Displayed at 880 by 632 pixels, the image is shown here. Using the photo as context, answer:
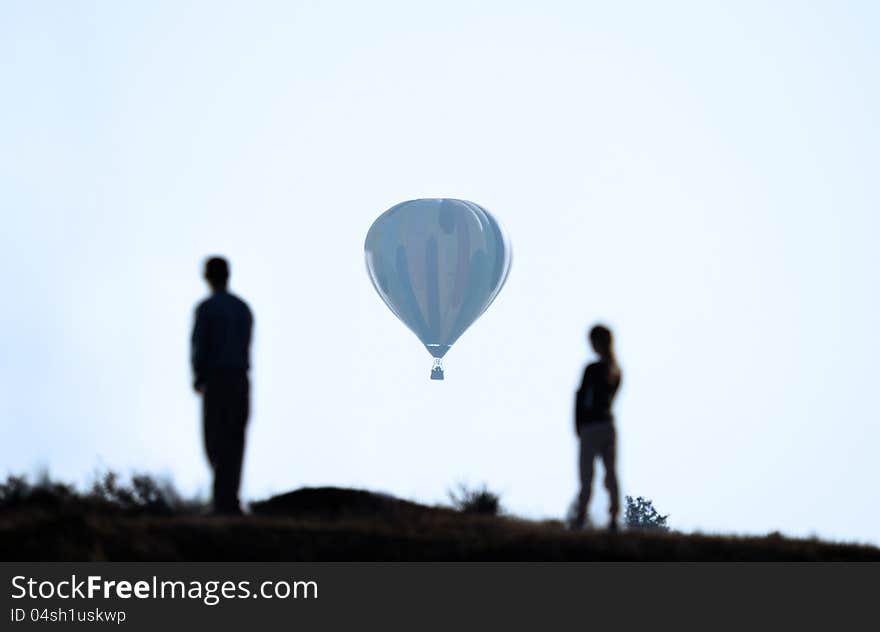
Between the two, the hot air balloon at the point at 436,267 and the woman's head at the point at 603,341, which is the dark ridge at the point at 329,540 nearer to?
the woman's head at the point at 603,341

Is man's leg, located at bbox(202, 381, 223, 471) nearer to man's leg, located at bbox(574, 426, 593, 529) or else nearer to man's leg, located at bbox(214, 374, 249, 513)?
man's leg, located at bbox(214, 374, 249, 513)

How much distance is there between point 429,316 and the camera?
246 ft

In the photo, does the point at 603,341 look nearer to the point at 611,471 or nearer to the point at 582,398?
the point at 582,398

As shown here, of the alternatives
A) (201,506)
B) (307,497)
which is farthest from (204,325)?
(307,497)

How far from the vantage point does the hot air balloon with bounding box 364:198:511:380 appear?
74.0 meters

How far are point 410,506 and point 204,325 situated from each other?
16.2 feet

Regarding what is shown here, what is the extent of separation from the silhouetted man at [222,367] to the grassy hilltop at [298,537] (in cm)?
93

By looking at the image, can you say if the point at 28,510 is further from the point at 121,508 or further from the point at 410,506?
the point at 410,506

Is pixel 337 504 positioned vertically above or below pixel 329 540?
above

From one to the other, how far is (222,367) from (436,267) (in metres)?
47.3

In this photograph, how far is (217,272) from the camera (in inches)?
1048

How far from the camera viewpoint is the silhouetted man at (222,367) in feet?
86.5

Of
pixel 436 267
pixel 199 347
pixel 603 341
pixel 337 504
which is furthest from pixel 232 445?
pixel 436 267

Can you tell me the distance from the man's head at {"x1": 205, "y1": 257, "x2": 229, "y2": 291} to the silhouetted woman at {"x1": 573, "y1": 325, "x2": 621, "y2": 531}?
432cm
